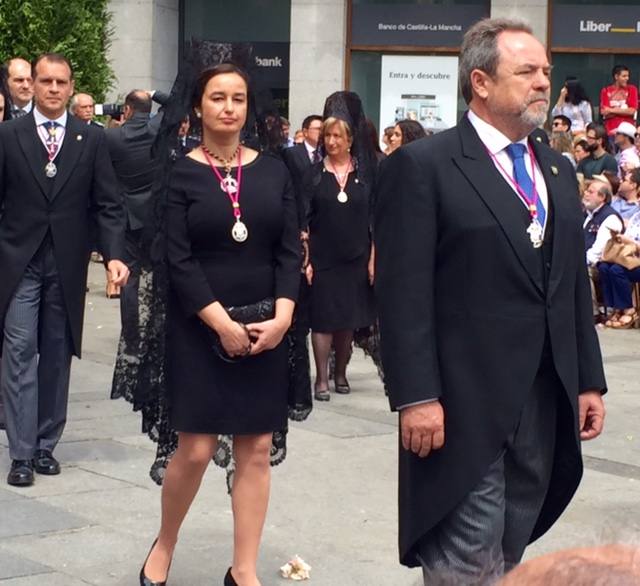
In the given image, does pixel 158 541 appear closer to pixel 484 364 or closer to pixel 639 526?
pixel 484 364

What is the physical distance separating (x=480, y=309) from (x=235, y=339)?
1.26m

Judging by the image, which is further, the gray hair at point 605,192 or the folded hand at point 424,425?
the gray hair at point 605,192

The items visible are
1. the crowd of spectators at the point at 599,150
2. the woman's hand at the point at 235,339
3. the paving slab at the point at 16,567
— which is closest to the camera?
the woman's hand at the point at 235,339

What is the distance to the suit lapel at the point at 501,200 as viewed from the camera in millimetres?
4145

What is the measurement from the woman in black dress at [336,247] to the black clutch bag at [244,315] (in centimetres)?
482

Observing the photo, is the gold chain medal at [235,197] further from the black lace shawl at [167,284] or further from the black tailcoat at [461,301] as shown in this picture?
the black tailcoat at [461,301]

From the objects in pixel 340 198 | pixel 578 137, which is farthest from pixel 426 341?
pixel 578 137

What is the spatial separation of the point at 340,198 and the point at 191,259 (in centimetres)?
505

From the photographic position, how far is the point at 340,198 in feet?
33.7

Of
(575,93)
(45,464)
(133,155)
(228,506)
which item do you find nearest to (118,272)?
(45,464)

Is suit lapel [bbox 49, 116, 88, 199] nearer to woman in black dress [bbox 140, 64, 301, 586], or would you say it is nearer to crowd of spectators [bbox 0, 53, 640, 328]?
crowd of spectators [bbox 0, 53, 640, 328]

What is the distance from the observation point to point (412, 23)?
2388 centimetres

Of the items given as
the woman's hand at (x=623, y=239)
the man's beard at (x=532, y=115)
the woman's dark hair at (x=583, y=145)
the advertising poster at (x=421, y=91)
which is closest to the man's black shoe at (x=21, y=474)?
the man's beard at (x=532, y=115)

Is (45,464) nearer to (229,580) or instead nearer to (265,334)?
(229,580)
